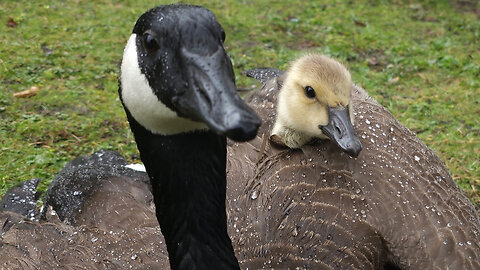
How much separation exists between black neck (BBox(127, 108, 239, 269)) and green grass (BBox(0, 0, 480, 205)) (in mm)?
2330

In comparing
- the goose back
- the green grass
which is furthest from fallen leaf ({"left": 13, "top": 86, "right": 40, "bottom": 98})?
the goose back

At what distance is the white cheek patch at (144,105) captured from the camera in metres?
1.84

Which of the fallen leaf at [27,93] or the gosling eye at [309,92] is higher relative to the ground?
the gosling eye at [309,92]

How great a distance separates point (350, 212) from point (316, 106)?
0.59 meters

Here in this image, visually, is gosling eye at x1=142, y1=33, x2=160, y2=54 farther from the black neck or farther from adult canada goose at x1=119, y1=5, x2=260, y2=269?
the black neck

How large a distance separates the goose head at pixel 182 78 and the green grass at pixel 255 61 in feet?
8.45

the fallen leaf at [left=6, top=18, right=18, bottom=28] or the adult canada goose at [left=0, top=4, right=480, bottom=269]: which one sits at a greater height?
the adult canada goose at [left=0, top=4, right=480, bottom=269]

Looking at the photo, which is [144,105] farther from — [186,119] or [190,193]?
[190,193]

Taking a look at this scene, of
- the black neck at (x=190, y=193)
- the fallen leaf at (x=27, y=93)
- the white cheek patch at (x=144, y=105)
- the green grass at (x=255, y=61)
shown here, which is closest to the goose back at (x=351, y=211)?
the black neck at (x=190, y=193)

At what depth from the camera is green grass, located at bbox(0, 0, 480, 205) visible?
15.3ft

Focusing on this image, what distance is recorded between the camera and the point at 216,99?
1.57m

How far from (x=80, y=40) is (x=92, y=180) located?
329 centimetres

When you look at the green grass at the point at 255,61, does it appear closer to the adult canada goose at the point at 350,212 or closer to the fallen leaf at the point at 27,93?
the fallen leaf at the point at 27,93

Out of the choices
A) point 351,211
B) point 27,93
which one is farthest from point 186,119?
point 27,93
